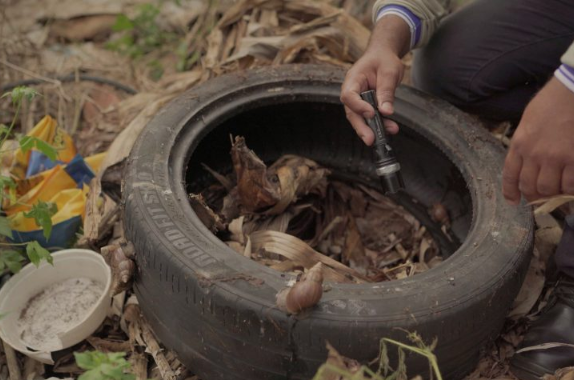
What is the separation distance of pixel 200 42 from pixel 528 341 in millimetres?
2668

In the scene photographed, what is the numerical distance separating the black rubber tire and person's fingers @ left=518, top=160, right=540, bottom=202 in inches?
8.8

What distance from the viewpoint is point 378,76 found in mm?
2156

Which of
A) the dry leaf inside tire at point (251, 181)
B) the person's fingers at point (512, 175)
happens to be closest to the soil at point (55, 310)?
the dry leaf inside tire at point (251, 181)

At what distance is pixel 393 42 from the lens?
7.53ft

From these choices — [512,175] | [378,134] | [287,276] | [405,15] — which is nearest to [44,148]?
[287,276]

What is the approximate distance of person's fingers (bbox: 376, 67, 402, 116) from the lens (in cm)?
207

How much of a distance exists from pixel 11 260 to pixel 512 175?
1856 mm

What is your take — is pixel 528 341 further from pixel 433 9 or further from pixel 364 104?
pixel 433 9

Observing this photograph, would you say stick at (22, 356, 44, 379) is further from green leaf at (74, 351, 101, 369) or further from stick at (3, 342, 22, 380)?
green leaf at (74, 351, 101, 369)

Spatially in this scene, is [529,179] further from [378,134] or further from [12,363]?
[12,363]

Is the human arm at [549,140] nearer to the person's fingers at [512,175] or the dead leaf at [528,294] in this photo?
the person's fingers at [512,175]

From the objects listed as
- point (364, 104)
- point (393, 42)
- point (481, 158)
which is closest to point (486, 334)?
point (481, 158)

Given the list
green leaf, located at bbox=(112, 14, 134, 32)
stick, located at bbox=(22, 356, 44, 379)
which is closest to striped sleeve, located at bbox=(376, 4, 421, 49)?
stick, located at bbox=(22, 356, 44, 379)

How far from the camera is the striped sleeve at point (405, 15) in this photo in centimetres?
236
